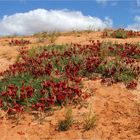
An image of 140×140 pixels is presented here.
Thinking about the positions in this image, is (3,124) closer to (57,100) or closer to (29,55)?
(57,100)

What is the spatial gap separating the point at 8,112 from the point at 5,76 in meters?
2.22

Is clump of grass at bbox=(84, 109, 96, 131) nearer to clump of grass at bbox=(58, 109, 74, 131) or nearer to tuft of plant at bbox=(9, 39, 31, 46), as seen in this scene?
clump of grass at bbox=(58, 109, 74, 131)

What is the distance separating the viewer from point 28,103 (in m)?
10.7

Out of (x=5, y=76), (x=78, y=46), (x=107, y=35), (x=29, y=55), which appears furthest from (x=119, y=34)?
(x=5, y=76)

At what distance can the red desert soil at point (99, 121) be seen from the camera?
9539mm

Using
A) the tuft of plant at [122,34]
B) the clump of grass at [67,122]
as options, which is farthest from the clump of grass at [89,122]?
the tuft of plant at [122,34]

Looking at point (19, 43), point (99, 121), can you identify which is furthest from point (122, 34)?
point (99, 121)

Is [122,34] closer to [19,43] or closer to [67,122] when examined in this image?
[19,43]

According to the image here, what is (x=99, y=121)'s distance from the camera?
994cm

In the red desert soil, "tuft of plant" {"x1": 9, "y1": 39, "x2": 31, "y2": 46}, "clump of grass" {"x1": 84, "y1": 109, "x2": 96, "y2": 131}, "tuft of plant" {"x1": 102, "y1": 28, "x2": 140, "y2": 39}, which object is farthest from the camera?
"tuft of plant" {"x1": 102, "y1": 28, "x2": 140, "y2": 39}

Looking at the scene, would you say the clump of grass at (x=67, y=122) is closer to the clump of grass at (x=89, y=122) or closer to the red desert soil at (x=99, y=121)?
the red desert soil at (x=99, y=121)

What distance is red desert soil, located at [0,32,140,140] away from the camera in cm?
954

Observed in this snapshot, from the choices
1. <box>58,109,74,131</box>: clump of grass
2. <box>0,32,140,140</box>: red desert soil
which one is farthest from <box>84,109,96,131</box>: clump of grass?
<box>58,109,74,131</box>: clump of grass

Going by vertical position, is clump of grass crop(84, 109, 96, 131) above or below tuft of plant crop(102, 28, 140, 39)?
below
